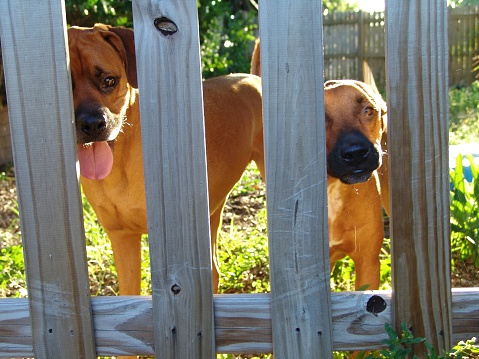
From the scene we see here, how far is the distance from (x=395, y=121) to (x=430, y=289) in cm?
61

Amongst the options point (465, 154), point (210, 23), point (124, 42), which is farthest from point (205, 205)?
point (210, 23)

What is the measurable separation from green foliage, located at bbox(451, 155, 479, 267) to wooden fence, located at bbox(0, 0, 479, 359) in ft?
6.60

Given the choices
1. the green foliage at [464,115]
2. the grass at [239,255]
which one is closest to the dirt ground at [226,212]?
the grass at [239,255]

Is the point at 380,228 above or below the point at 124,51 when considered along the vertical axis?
below

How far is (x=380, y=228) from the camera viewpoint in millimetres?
3477

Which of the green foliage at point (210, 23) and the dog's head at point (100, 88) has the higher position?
the green foliage at point (210, 23)

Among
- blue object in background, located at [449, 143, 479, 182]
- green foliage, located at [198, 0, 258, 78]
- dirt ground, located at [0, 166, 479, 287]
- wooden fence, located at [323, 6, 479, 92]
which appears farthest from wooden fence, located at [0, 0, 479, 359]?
wooden fence, located at [323, 6, 479, 92]

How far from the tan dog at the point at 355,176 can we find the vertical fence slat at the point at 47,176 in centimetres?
155

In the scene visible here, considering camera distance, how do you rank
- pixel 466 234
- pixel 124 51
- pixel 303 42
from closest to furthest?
pixel 303 42, pixel 124 51, pixel 466 234

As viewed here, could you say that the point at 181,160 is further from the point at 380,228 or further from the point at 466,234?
the point at 466,234

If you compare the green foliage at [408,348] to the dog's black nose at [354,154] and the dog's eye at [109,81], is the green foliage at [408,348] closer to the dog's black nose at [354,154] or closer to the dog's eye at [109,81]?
the dog's black nose at [354,154]

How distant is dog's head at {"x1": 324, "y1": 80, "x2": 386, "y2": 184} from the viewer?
3.20m

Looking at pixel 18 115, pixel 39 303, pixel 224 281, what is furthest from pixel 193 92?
pixel 224 281

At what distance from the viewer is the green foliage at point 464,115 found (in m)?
9.12
